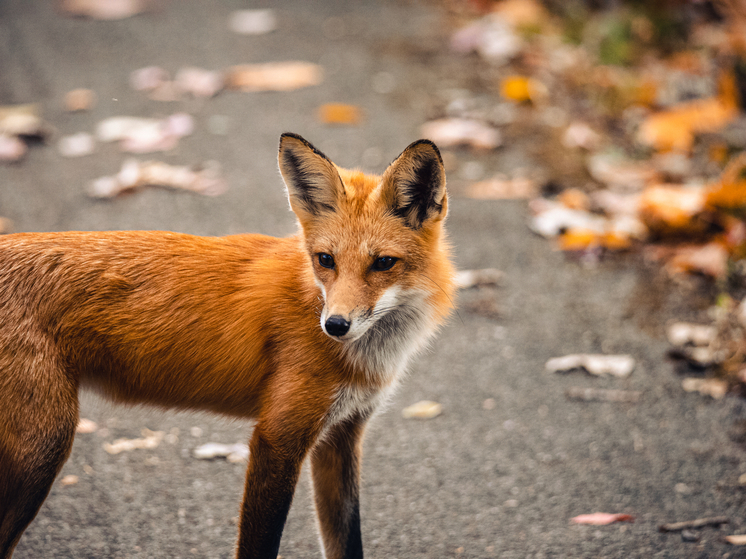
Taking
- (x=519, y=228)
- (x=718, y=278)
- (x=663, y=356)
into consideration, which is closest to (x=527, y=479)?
(x=663, y=356)

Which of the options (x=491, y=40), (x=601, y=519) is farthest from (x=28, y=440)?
→ (x=491, y=40)

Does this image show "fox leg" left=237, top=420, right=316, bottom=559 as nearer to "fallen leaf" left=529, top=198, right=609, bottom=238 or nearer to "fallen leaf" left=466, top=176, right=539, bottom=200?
"fallen leaf" left=529, top=198, right=609, bottom=238

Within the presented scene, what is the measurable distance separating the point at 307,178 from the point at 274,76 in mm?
5604

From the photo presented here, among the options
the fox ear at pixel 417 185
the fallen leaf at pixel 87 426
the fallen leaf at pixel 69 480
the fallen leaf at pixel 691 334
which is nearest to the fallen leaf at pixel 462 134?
the fallen leaf at pixel 691 334

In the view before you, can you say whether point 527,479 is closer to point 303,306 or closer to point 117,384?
point 303,306

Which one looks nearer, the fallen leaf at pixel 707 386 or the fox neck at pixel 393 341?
the fox neck at pixel 393 341

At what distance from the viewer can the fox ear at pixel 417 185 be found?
9.22 feet

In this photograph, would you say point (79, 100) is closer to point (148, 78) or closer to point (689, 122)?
point (148, 78)

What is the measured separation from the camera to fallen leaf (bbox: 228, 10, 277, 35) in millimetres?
9195

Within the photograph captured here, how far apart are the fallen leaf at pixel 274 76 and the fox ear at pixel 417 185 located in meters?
5.44

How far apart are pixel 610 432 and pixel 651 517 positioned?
0.69 metres

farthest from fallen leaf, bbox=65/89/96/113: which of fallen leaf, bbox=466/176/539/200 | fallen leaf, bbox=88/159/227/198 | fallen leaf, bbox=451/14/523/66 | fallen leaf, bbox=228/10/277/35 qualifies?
fallen leaf, bbox=451/14/523/66

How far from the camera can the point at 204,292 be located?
291 centimetres

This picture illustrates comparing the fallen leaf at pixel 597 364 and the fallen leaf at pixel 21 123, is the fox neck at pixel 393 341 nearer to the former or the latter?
the fallen leaf at pixel 597 364
